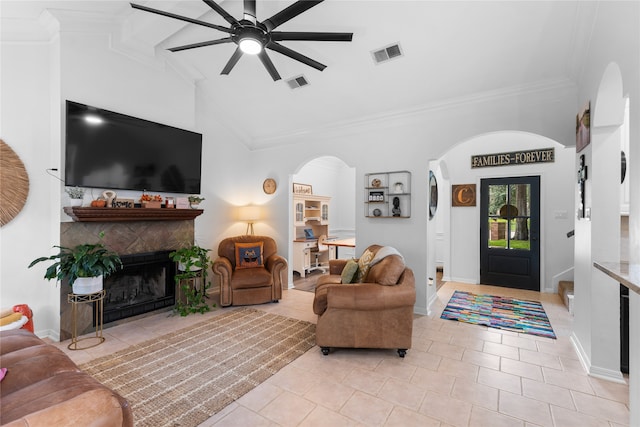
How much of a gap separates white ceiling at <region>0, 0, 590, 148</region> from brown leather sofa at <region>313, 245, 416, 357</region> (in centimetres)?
239

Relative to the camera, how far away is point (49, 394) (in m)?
1.19

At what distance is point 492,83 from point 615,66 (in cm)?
155

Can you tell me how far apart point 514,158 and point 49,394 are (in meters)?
6.29

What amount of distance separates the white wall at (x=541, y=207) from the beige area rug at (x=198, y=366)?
144 inches

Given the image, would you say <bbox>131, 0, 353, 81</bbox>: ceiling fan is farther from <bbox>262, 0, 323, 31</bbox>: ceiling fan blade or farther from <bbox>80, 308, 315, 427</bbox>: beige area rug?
<bbox>80, 308, 315, 427</bbox>: beige area rug

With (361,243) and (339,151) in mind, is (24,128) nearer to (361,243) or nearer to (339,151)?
(339,151)

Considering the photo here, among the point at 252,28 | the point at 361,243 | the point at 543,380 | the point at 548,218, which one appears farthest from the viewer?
the point at 548,218

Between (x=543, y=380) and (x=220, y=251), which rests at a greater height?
(x=220, y=251)

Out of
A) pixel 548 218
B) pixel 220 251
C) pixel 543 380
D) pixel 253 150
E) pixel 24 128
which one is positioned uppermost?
pixel 253 150

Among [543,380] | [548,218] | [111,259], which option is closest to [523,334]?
[543,380]

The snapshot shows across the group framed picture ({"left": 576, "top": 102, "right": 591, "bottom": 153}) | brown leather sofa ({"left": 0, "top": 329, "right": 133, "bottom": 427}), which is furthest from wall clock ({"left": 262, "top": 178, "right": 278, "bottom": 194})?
framed picture ({"left": 576, "top": 102, "right": 591, "bottom": 153})

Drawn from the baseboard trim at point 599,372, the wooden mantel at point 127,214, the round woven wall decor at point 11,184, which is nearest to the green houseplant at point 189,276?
the wooden mantel at point 127,214

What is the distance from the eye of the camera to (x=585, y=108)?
2.52 m

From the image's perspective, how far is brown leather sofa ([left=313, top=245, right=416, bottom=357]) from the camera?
267 centimetres
